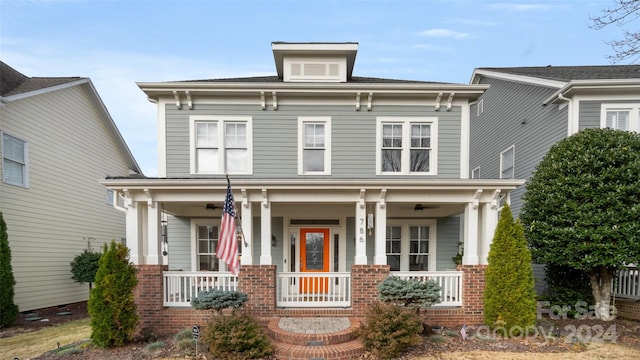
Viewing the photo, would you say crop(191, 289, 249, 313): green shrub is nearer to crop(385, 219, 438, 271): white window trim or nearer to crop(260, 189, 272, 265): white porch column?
crop(260, 189, 272, 265): white porch column

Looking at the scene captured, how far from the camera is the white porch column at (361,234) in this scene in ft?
22.7

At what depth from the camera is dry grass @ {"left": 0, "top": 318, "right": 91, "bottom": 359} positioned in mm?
5905

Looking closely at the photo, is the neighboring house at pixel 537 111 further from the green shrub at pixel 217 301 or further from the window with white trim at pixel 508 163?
the green shrub at pixel 217 301

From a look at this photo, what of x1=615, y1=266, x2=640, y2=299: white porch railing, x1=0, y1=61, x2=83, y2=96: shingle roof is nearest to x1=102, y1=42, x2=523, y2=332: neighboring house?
x1=615, y1=266, x2=640, y2=299: white porch railing

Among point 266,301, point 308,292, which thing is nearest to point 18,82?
point 266,301

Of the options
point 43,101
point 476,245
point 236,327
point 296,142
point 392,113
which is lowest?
point 236,327

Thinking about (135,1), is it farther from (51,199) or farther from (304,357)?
(304,357)

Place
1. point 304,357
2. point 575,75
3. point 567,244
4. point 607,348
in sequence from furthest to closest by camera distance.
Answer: point 575,75 → point 567,244 → point 607,348 → point 304,357

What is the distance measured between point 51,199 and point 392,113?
10757mm

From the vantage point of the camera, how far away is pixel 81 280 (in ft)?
31.9

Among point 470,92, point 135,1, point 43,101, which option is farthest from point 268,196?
point 43,101

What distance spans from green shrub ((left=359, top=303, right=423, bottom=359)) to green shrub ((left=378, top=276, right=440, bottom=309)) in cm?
49

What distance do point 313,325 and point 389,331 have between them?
1.63 m

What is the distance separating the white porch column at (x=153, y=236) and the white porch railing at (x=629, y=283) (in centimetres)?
1101
